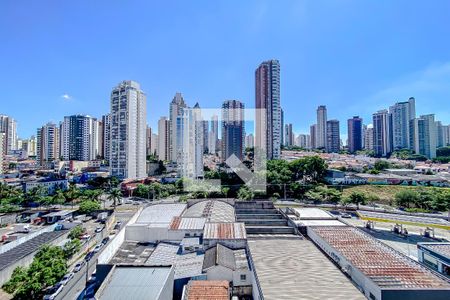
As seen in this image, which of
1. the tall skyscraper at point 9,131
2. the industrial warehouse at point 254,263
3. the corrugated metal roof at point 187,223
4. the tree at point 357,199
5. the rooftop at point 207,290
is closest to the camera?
the industrial warehouse at point 254,263

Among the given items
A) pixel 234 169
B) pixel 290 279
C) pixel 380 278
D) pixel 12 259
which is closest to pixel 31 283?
pixel 12 259

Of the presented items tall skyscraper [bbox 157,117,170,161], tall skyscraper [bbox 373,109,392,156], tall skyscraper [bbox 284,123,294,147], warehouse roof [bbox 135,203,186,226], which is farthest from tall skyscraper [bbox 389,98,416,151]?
warehouse roof [bbox 135,203,186,226]

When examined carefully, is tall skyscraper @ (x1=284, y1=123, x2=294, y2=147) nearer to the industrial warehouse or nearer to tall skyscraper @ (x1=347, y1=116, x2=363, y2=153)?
tall skyscraper @ (x1=347, y1=116, x2=363, y2=153)

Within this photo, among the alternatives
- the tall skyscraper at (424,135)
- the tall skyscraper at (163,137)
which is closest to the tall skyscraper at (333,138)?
the tall skyscraper at (424,135)

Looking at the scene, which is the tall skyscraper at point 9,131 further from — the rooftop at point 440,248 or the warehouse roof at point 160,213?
the rooftop at point 440,248

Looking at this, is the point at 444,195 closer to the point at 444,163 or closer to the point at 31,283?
the point at 31,283

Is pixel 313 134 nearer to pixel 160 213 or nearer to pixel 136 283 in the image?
pixel 160 213
